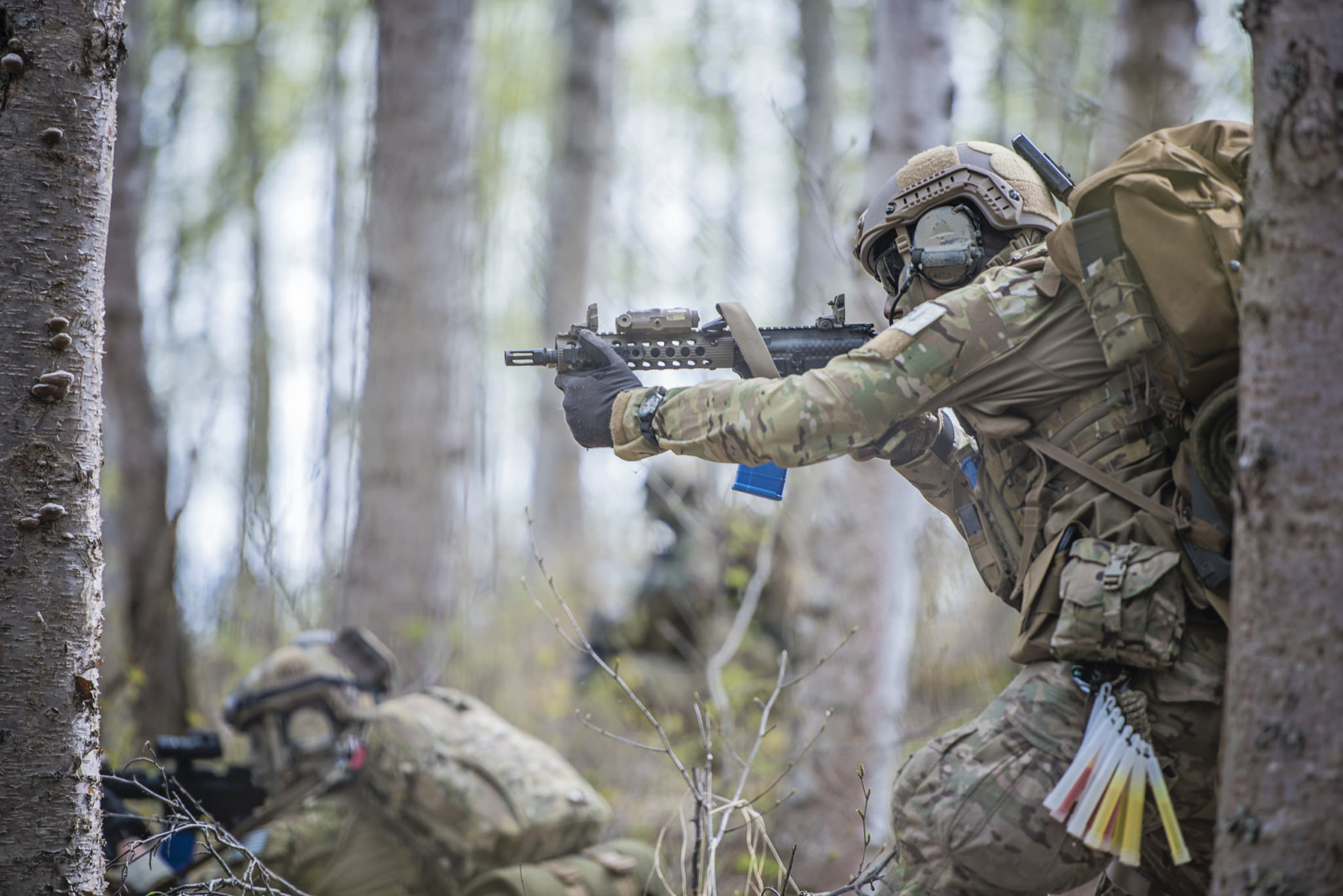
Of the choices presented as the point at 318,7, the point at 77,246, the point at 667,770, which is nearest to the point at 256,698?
the point at 77,246

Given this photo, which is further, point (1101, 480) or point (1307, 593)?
point (1101, 480)

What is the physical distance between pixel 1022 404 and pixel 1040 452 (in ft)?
0.38

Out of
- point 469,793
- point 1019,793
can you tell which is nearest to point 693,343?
point 1019,793

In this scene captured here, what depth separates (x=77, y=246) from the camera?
2.31m

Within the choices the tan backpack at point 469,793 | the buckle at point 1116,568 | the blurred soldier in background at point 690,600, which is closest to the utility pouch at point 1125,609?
the buckle at point 1116,568

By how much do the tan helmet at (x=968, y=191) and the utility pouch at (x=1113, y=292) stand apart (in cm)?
49

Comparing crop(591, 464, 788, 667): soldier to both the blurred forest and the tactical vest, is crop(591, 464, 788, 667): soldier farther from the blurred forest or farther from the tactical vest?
the tactical vest

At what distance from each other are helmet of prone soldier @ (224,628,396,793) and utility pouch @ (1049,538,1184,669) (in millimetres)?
2947

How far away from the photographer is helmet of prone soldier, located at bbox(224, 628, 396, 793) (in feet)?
13.5

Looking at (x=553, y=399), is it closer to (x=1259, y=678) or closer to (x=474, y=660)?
(x=474, y=660)

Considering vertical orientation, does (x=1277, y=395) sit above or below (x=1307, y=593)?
above

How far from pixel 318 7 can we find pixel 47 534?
16.5 metres

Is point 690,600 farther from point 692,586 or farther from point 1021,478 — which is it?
point 1021,478

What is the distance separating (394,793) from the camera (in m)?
3.84
